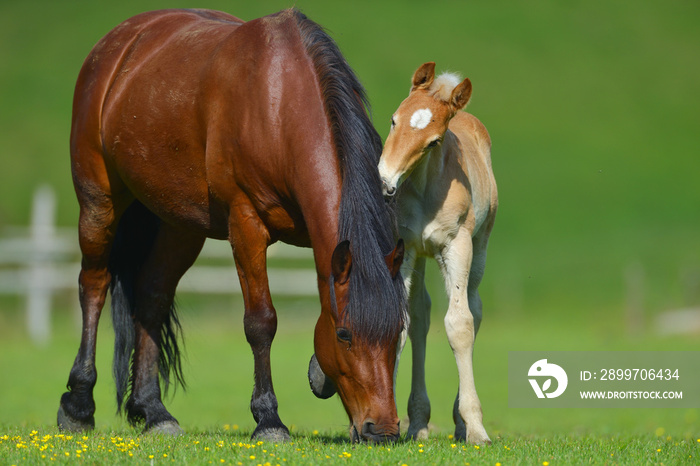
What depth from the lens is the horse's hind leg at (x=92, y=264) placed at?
21.5 feet

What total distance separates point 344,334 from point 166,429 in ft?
7.87

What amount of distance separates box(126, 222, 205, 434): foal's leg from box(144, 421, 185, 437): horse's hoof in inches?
14.9

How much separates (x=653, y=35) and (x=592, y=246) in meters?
24.7

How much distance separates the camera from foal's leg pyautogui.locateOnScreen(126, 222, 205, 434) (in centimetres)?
687

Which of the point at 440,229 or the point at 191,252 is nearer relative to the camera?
the point at 440,229

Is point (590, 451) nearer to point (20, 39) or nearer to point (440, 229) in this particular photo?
point (440, 229)

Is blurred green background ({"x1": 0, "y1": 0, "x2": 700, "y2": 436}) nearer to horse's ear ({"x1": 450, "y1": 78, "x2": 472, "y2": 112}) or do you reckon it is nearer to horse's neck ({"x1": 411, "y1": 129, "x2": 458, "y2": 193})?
horse's neck ({"x1": 411, "y1": 129, "x2": 458, "y2": 193})

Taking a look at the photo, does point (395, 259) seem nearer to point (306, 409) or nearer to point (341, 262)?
point (341, 262)

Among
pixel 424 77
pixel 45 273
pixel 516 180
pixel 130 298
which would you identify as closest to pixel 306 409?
pixel 130 298

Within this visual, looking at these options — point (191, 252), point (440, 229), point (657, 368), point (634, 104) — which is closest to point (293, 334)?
point (657, 368)

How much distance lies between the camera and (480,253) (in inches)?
244

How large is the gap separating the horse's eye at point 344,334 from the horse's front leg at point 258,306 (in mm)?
884

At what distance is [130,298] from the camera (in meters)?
7.04

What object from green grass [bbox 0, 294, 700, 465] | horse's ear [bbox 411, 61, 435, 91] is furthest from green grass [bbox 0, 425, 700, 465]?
horse's ear [bbox 411, 61, 435, 91]
